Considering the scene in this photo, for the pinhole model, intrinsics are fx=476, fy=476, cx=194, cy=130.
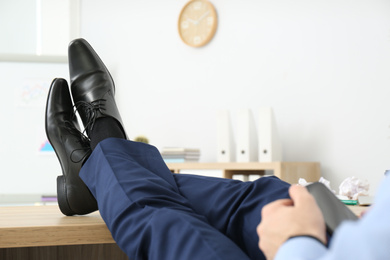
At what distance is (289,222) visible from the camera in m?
0.50

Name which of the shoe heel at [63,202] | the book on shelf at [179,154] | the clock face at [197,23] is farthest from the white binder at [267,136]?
the shoe heel at [63,202]

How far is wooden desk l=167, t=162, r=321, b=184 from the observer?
2354 mm

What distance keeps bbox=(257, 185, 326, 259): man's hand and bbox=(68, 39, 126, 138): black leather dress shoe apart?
705mm

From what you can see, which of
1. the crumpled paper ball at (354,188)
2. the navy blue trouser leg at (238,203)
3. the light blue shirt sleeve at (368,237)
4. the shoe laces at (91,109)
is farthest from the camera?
the crumpled paper ball at (354,188)

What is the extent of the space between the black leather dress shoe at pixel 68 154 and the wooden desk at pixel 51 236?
0.14 feet

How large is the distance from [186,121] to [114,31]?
81 cm

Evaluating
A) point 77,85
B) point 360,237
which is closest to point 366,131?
point 77,85

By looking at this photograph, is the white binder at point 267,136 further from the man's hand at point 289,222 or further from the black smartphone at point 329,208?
the man's hand at point 289,222

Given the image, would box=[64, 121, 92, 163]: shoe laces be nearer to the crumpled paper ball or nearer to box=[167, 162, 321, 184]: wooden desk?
the crumpled paper ball

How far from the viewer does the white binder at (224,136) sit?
8.54 ft

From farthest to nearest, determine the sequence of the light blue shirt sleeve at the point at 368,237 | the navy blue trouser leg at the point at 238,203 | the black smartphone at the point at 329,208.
A: the navy blue trouser leg at the point at 238,203
the black smartphone at the point at 329,208
the light blue shirt sleeve at the point at 368,237

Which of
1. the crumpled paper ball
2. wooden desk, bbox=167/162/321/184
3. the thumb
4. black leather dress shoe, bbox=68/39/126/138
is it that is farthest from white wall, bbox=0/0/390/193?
the thumb

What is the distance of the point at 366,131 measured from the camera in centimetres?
241

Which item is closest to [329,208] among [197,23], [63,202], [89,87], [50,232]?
[50,232]
